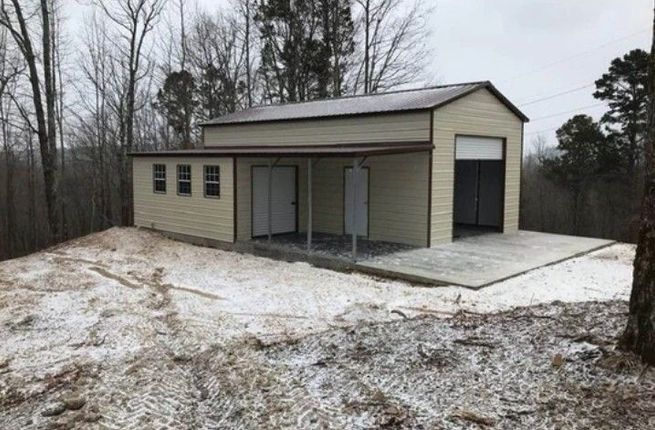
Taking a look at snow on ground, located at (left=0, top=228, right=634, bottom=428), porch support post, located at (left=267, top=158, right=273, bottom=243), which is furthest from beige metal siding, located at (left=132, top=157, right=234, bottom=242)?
snow on ground, located at (left=0, top=228, right=634, bottom=428)

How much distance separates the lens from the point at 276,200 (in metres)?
14.1

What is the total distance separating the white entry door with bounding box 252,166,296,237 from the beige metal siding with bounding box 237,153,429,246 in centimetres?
19

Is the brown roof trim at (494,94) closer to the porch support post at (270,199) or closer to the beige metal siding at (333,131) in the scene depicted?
the beige metal siding at (333,131)

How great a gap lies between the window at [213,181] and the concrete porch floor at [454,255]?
179cm

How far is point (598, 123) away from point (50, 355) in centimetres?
2672

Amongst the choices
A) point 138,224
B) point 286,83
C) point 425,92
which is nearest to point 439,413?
point 425,92

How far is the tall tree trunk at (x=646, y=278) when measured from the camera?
4.21m

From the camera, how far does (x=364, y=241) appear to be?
13.0 meters

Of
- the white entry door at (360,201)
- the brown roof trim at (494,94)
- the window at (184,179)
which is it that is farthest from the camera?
the window at (184,179)

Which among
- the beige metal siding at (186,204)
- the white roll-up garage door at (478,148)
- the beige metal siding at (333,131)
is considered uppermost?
the beige metal siding at (333,131)

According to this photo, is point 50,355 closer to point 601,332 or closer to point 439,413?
point 439,413

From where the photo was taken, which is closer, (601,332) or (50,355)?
(601,332)

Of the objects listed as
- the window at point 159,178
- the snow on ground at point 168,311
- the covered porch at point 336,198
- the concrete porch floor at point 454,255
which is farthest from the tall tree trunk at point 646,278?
the window at point 159,178

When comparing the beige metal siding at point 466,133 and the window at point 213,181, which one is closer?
the beige metal siding at point 466,133
